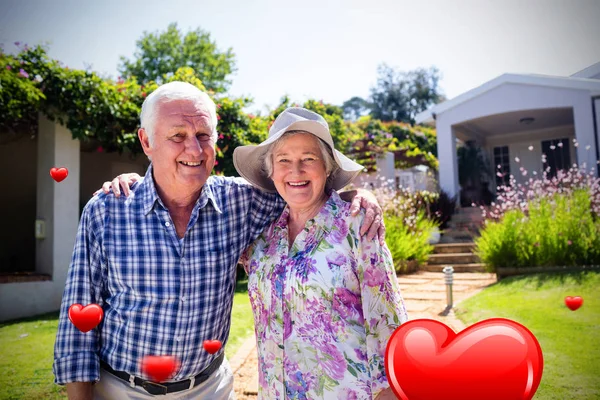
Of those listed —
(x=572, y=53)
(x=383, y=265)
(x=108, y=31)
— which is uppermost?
(x=108, y=31)

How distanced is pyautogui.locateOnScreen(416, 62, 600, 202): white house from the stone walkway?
458 centimetres

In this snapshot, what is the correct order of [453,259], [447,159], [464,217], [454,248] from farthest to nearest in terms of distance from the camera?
[447,159]
[464,217]
[454,248]
[453,259]

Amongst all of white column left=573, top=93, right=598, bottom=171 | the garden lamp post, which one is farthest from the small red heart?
white column left=573, top=93, right=598, bottom=171

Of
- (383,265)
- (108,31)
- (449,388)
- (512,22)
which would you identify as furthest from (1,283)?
(512,22)

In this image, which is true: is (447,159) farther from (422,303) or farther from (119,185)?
(119,185)

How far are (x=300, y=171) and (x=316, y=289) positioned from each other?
1.85ft

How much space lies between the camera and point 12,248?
384 inches

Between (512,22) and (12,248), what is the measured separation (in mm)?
11246

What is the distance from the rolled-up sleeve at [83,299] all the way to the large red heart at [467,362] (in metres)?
1.34

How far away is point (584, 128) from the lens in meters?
11.2

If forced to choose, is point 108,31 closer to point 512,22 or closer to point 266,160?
point 266,160

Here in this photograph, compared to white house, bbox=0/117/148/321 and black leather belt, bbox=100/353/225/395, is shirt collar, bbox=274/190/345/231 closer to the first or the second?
black leather belt, bbox=100/353/225/395

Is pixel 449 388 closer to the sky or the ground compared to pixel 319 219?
closer to the ground

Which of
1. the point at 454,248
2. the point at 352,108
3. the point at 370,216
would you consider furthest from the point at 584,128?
the point at 352,108
